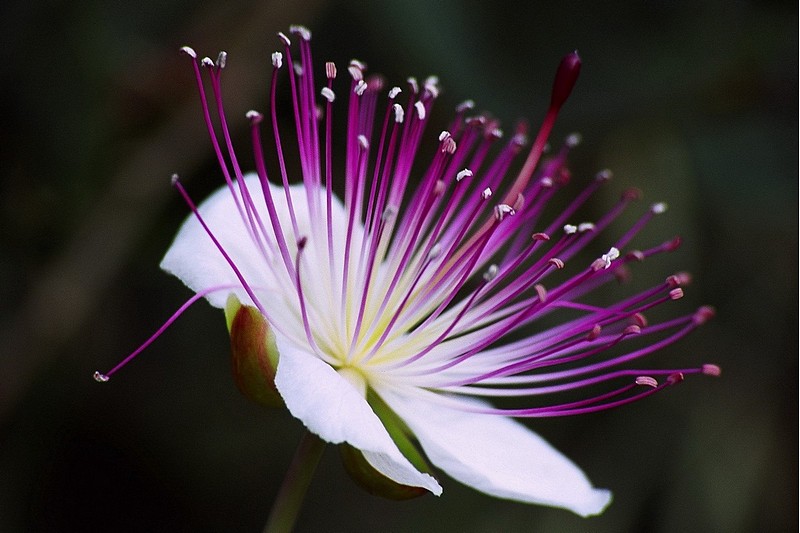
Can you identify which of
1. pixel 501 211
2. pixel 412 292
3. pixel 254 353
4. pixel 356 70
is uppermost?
pixel 356 70

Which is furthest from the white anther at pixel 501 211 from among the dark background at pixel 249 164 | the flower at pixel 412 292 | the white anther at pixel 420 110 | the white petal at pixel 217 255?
the dark background at pixel 249 164

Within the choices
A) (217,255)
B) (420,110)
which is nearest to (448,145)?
(420,110)

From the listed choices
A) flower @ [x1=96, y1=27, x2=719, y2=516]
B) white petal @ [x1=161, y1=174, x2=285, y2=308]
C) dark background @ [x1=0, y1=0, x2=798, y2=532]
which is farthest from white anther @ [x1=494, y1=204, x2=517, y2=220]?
dark background @ [x1=0, y1=0, x2=798, y2=532]

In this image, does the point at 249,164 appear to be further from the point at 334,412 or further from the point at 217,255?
the point at 334,412

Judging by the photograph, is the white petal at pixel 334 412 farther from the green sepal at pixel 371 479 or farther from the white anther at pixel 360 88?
the white anther at pixel 360 88

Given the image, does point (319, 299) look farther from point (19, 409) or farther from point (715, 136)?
point (715, 136)

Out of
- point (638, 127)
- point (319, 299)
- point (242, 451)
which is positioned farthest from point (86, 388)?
point (638, 127)
